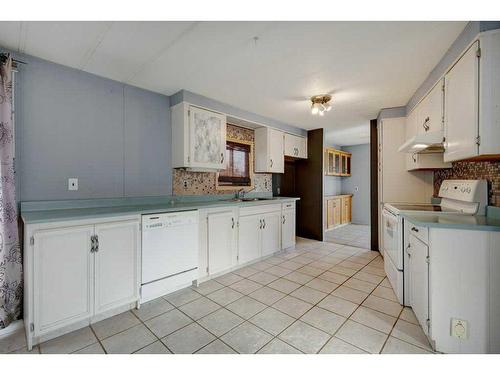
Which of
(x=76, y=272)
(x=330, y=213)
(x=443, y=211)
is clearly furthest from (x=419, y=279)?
(x=330, y=213)

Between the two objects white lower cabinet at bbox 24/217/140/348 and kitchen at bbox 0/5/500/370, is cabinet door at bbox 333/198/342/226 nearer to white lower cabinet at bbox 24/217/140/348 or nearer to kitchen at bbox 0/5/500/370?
kitchen at bbox 0/5/500/370

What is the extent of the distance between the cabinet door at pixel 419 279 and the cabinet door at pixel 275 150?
2.36 m

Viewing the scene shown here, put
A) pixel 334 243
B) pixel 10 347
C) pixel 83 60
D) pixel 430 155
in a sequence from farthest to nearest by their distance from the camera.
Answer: pixel 334 243 < pixel 430 155 < pixel 83 60 < pixel 10 347

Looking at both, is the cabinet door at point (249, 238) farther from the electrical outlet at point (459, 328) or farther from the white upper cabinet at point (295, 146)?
the electrical outlet at point (459, 328)

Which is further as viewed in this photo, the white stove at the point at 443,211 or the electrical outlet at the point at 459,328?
the white stove at the point at 443,211

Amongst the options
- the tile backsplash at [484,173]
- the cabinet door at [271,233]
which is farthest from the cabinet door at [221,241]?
the tile backsplash at [484,173]

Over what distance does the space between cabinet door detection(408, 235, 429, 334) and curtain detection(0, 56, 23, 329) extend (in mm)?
3041

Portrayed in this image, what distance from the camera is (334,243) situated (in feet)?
14.3

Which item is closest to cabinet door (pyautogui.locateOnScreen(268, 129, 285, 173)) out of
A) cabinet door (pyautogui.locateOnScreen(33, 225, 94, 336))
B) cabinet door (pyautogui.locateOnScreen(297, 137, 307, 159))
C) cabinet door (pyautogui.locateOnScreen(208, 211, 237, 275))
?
cabinet door (pyautogui.locateOnScreen(297, 137, 307, 159))

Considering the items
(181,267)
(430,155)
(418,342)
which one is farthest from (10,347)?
(430,155)

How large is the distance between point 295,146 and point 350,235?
2.41 metres

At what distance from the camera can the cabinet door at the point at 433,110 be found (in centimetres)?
212
